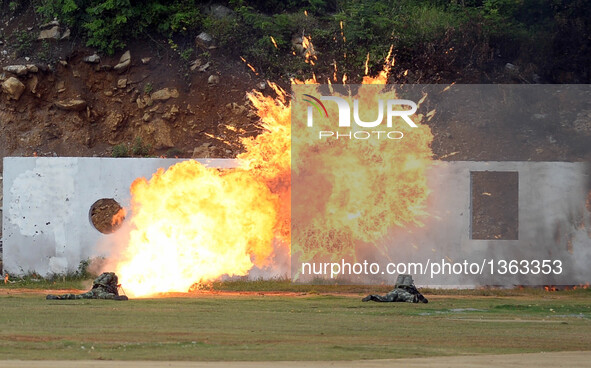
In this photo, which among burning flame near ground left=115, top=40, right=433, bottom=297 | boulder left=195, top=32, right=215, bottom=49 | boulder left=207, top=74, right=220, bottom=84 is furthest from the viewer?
boulder left=195, top=32, right=215, bottom=49

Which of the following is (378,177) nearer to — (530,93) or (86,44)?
(530,93)

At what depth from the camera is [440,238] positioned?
26469 millimetres

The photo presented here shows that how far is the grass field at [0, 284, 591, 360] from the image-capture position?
46.8 feet

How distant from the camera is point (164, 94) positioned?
115 feet

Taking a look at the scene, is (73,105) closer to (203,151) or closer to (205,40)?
(203,151)

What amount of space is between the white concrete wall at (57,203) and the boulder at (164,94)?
8.89m

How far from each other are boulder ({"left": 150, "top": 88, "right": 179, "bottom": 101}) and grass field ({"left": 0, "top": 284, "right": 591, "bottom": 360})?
12.4 meters

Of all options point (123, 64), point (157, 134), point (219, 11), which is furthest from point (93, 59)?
point (219, 11)

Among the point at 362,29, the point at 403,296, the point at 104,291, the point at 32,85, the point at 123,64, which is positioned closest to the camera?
the point at 104,291

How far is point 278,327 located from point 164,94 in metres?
Result: 19.2

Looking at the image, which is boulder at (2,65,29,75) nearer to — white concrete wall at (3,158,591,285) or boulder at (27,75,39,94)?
boulder at (27,75,39,94)

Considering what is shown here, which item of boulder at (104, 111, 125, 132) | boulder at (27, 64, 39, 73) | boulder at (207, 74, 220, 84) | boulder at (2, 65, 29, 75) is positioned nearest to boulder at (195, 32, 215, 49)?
boulder at (207, 74, 220, 84)

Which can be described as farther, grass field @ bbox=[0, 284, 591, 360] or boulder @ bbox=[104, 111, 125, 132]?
boulder @ bbox=[104, 111, 125, 132]

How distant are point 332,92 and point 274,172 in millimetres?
5918
